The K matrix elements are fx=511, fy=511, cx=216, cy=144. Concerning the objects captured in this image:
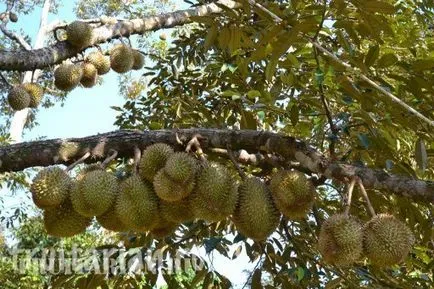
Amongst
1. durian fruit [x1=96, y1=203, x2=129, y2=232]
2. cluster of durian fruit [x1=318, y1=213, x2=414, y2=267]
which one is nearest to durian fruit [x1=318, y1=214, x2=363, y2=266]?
cluster of durian fruit [x1=318, y1=213, x2=414, y2=267]

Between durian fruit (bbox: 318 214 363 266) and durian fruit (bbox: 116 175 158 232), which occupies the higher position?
durian fruit (bbox: 318 214 363 266)

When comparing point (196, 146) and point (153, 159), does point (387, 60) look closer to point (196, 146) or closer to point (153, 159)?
point (196, 146)

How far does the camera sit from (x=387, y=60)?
168 centimetres

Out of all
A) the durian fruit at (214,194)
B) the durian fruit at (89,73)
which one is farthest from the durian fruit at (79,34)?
the durian fruit at (214,194)

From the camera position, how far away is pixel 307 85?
2.66 m

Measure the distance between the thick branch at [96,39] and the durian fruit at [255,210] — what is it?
4.82ft

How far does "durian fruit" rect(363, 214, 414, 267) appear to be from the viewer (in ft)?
4.39

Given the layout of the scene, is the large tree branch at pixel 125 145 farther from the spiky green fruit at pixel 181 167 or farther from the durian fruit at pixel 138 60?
the durian fruit at pixel 138 60

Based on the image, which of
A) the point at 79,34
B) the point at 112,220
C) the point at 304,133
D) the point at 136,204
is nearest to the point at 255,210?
the point at 136,204

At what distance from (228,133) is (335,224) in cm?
50

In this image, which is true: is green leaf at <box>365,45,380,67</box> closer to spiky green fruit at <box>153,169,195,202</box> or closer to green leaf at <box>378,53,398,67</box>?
green leaf at <box>378,53,398,67</box>

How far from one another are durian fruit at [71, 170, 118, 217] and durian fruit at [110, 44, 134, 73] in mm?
2197

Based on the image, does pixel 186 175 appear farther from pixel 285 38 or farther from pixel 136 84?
pixel 136 84

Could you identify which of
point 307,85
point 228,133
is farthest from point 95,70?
point 228,133
